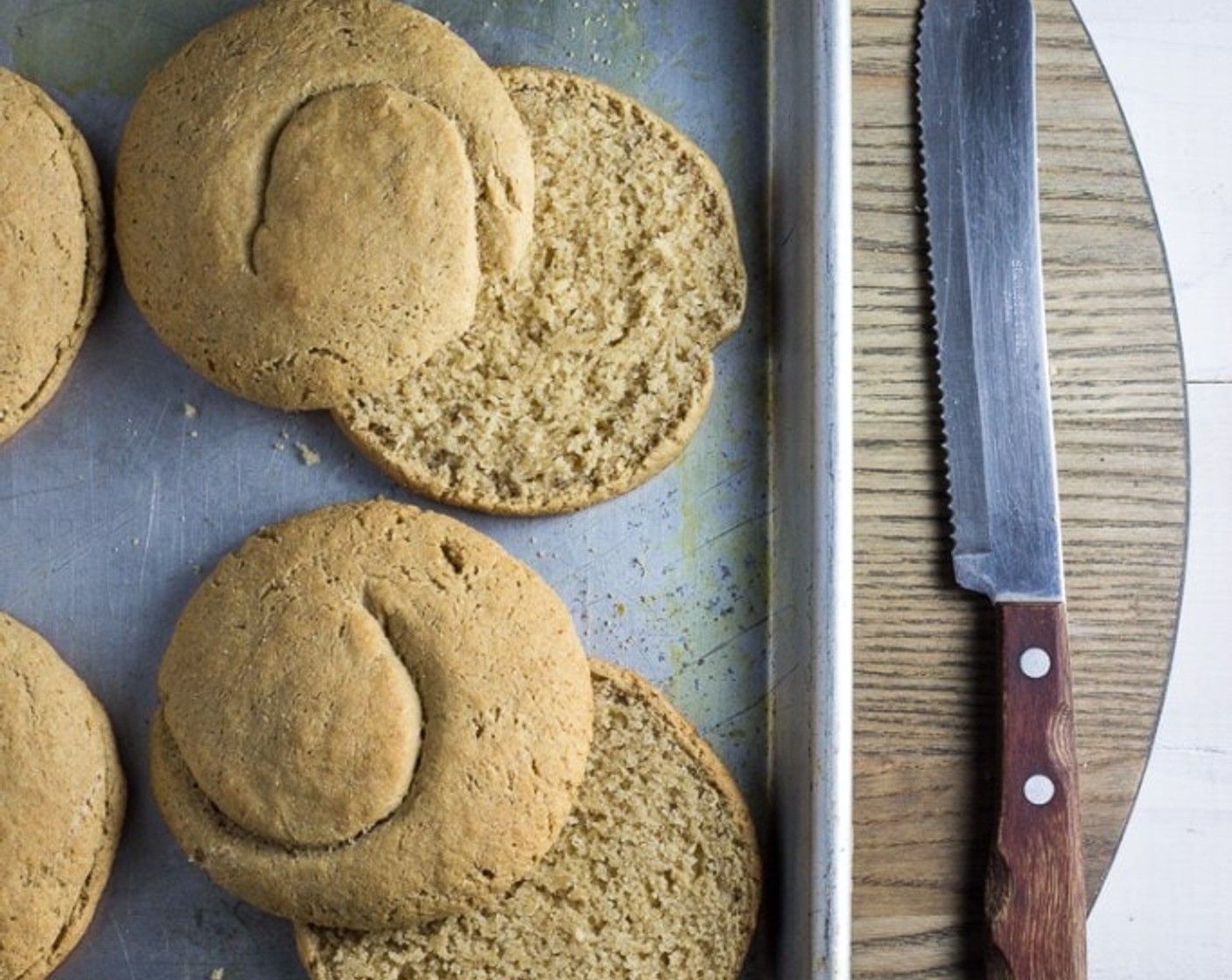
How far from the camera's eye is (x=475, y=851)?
1606mm

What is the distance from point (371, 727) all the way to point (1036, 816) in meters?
0.74

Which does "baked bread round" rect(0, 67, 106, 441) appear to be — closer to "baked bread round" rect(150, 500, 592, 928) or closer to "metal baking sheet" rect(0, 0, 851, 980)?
"metal baking sheet" rect(0, 0, 851, 980)

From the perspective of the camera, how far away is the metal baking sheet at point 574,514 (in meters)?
1.71

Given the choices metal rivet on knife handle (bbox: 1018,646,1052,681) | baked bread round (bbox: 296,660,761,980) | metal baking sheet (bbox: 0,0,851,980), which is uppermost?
metal baking sheet (bbox: 0,0,851,980)

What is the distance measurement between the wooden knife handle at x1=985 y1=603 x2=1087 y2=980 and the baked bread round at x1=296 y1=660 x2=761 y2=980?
0.28 meters

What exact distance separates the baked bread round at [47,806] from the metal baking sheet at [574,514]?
58 millimetres

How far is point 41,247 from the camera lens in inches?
66.6

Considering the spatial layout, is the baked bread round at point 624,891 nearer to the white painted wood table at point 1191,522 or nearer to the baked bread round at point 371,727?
the baked bread round at point 371,727

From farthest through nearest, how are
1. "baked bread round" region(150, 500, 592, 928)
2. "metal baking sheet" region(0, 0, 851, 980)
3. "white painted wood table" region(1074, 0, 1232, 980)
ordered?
1. "white painted wood table" region(1074, 0, 1232, 980)
2. "metal baking sheet" region(0, 0, 851, 980)
3. "baked bread round" region(150, 500, 592, 928)

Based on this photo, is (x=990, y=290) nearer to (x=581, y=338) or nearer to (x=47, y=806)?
(x=581, y=338)

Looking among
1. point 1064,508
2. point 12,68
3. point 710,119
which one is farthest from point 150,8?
point 1064,508

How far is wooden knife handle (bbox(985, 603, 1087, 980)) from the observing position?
1.72m

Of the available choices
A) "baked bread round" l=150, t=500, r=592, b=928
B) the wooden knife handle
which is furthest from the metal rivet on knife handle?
"baked bread round" l=150, t=500, r=592, b=928

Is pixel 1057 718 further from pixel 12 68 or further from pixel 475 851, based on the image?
pixel 12 68
